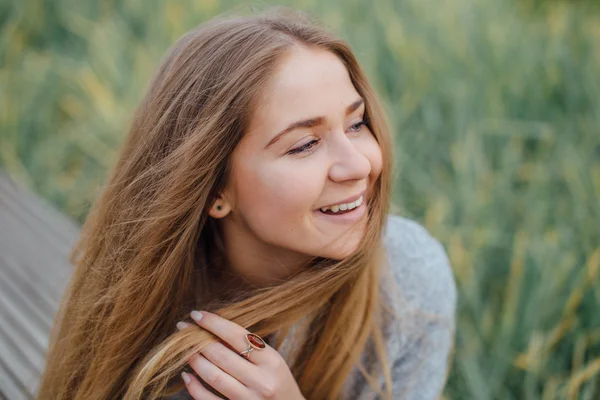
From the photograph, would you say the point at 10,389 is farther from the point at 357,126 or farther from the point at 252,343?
the point at 357,126

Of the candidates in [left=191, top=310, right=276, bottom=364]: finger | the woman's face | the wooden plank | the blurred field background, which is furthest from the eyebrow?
the wooden plank

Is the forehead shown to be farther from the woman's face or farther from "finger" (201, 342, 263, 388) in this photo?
"finger" (201, 342, 263, 388)

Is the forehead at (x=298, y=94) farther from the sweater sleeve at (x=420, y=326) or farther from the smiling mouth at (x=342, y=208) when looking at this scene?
the sweater sleeve at (x=420, y=326)

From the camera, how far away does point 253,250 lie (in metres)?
1.53

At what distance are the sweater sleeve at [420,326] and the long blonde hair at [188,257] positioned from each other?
0.09 m

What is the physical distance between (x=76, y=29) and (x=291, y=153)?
3.07m

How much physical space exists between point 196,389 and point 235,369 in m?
0.11

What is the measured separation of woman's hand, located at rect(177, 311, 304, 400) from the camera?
135 cm

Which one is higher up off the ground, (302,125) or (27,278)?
(302,125)

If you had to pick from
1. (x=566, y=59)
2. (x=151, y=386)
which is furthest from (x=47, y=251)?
(x=566, y=59)

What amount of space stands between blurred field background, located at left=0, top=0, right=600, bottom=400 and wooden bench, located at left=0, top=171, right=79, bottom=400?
201 mm

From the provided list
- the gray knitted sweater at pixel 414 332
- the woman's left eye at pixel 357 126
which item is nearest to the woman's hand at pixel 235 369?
the gray knitted sweater at pixel 414 332

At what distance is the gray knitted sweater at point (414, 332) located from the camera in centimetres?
159

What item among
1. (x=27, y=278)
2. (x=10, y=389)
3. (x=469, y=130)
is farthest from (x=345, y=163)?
(x=469, y=130)
